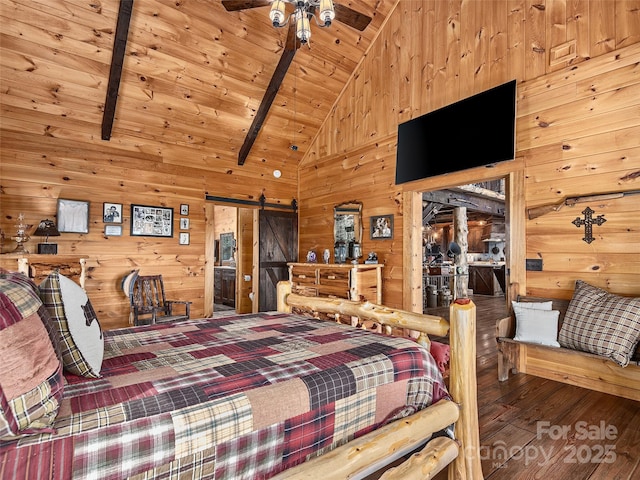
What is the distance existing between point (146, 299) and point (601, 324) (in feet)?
16.1

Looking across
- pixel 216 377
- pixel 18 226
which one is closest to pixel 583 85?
pixel 216 377

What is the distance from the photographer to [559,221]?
312cm

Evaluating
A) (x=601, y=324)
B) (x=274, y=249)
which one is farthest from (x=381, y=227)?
(x=601, y=324)

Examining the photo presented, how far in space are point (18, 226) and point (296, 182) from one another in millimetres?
4045

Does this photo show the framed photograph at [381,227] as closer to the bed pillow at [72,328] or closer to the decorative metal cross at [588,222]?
the decorative metal cross at [588,222]

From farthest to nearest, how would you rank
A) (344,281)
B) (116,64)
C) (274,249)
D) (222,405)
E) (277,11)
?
(274,249), (344,281), (116,64), (277,11), (222,405)

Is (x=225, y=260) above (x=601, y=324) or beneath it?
above

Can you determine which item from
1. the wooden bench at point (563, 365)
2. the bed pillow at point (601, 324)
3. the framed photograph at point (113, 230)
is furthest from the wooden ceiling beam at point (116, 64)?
the bed pillow at point (601, 324)

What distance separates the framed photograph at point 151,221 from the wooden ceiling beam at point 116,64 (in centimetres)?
106

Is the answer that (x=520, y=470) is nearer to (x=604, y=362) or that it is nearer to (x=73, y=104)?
(x=604, y=362)

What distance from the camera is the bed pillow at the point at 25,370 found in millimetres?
832

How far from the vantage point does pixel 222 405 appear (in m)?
1.06

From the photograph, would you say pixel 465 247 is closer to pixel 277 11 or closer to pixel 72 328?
pixel 277 11

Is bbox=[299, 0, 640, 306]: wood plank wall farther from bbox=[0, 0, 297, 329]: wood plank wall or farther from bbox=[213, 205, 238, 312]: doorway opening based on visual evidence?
bbox=[213, 205, 238, 312]: doorway opening
